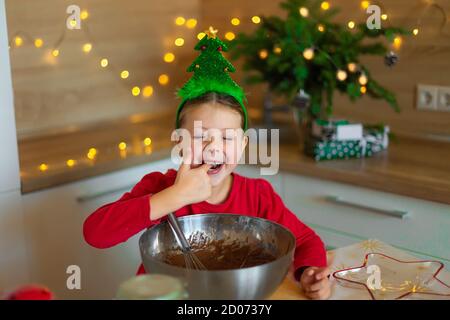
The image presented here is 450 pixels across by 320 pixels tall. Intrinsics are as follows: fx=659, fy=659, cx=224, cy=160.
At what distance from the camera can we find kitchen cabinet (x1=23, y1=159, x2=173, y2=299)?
1828 millimetres

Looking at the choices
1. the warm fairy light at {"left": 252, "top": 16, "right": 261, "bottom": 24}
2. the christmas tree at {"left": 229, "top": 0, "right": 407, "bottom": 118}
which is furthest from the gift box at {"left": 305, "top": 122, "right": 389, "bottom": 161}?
the warm fairy light at {"left": 252, "top": 16, "right": 261, "bottom": 24}

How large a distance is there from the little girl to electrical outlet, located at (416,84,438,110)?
100 centimetres

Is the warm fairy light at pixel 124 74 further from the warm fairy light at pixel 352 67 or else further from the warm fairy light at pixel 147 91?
the warm fairy light at pixel 352 67

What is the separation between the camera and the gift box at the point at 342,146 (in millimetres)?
2064

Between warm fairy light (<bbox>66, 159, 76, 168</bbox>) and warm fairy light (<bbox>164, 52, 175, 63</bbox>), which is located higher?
warm fairy light (<bbox>164, 52, 175, 63</bbox>)

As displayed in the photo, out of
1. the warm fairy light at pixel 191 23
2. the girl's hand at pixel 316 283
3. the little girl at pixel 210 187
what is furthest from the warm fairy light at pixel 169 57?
the girl's hand at pixel 316 283

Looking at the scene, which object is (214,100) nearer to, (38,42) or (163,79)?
(38,42)

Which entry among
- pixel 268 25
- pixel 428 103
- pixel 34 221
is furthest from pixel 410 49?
pixel 34 221

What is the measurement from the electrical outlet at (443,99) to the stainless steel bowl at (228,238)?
4.24 ft

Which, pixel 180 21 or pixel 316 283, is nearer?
pixel 316 283

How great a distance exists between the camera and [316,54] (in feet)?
6.93

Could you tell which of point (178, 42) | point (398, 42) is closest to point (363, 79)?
point (398, 42)

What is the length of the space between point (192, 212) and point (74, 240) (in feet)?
2.05

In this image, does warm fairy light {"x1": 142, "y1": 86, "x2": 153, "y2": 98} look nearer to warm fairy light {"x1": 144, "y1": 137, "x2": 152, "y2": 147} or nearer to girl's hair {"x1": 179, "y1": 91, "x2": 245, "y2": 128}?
warm fairy light {"x1": 144, "y1": 137, "x2": 152, "y2": 147}
